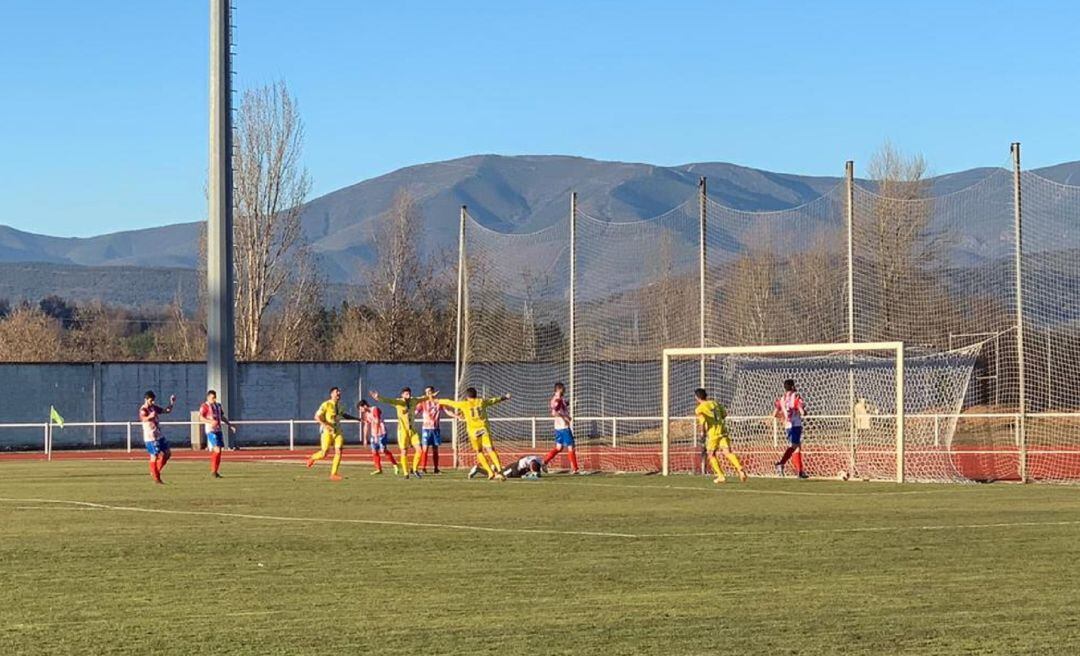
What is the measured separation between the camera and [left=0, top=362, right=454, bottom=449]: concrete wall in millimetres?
59188

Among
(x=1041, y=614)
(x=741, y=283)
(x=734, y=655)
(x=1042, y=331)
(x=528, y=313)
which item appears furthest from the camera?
(x=528, y=313)

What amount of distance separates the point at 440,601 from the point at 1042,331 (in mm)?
21504

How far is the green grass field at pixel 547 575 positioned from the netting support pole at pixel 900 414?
15.5 ft

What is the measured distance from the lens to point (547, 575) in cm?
1447

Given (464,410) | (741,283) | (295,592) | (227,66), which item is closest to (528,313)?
(741,283)

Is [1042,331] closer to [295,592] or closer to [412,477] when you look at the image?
[412,477]

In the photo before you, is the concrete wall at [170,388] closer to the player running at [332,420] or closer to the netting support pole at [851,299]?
the player running at [332,420]

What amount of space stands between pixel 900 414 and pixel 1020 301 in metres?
2.73

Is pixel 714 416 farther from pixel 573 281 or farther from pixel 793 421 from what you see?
pixel 573 281

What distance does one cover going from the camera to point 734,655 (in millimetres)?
10133

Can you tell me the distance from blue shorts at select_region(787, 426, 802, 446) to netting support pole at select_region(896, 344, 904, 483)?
6.92 ft

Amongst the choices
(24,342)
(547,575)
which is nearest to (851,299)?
(547,575)

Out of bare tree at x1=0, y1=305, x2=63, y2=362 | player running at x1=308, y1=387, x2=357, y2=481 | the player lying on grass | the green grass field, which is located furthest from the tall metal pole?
bare tree at x1=0, y1=305, x2=63, y2=362

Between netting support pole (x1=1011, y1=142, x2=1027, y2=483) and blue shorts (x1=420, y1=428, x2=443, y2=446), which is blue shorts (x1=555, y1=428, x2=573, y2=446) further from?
netting support pole (x1=1011, y1=142, x2=1027, y2=483)
